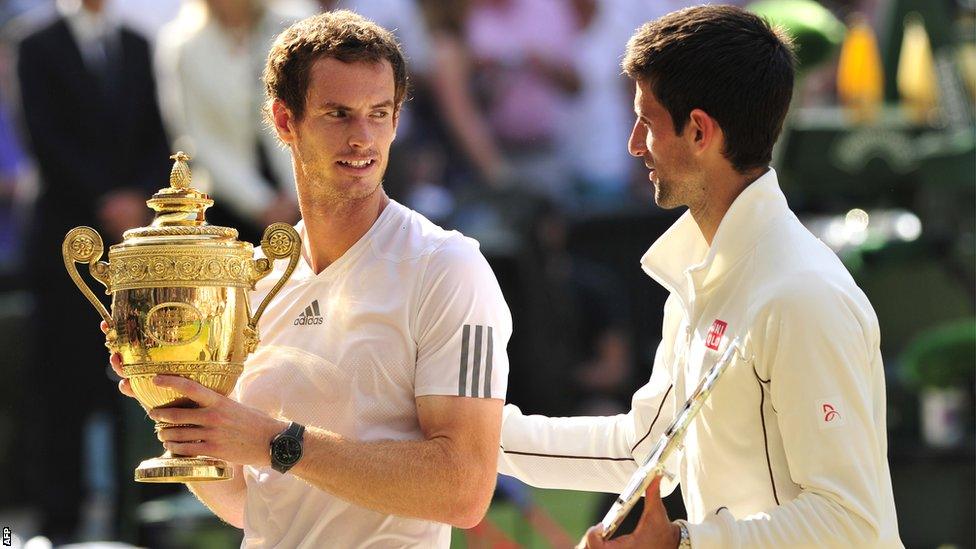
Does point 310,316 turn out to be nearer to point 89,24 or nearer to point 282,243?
point 282,243

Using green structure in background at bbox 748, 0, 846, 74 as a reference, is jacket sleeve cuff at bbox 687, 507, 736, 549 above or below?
below

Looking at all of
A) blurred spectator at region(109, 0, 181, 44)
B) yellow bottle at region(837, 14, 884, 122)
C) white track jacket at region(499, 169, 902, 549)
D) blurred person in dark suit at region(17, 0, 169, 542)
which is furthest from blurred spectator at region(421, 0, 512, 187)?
white track jacket at region(499, 169, 902, 549)

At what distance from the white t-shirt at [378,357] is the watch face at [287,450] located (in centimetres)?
17

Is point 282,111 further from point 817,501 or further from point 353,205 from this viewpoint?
point 817,501

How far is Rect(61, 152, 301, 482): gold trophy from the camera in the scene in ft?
11.1

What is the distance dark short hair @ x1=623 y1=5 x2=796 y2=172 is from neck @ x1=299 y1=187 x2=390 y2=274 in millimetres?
653

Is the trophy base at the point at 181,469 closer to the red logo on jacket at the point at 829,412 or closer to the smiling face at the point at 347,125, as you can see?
the smiling face at the point at 347,125

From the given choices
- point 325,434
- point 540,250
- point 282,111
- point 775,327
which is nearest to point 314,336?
point 325,434

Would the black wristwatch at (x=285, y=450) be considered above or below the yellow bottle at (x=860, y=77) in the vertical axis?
below

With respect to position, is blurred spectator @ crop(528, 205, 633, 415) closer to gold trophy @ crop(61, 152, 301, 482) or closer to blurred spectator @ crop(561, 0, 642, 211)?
blurred spectator @ crop(561, 0, 642, 211)

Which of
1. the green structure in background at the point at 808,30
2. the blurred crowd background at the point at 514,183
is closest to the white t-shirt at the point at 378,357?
the blurred crowd background at the point at 514,183

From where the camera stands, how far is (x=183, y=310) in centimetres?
339

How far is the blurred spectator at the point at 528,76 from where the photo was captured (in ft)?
27.4

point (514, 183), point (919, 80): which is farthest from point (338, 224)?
point (919, 80)
